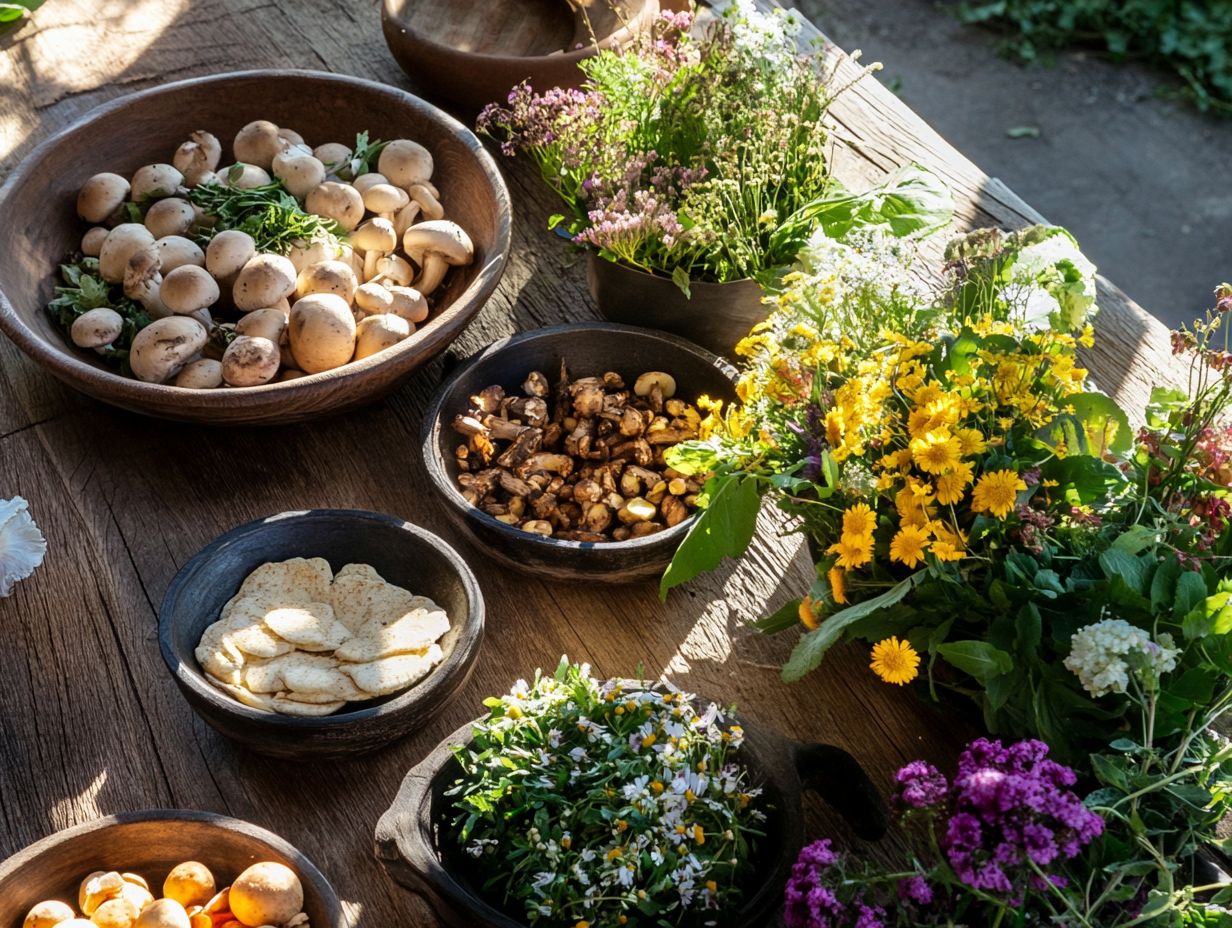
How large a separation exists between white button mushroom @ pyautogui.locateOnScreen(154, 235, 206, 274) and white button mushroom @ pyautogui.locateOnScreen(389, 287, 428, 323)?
0.29m

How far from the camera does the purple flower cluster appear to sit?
941 mm

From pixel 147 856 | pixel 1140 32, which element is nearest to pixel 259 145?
pixel 147 856

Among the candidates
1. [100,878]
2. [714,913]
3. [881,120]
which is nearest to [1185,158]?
[881,120]

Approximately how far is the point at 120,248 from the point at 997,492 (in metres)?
1.26

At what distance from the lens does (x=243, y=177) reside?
1.83 m

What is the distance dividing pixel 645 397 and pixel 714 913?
765 mm

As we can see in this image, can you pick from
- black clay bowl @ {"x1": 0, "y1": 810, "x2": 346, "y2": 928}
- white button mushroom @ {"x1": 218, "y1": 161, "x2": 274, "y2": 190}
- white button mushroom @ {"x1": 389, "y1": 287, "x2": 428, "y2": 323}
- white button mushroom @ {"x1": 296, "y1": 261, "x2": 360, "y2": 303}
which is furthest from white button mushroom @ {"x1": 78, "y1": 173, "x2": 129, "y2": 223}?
black clay bowl @ {"x1": 0, "y1": 810, "x2": 346, "y2": 928}

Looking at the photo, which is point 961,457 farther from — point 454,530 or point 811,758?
point 454,530

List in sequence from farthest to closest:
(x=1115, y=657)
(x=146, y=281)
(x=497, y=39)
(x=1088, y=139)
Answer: (x=1088, y=139), (x=497, y=39), (x=146, y=281), (x=1115, y=657)

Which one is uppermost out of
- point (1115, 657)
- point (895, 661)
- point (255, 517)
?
point (1115, 657)

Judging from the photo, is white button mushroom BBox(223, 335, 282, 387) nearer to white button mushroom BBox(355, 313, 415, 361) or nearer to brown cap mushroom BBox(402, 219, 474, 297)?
white button mushroom BBox(355, 313, 415, 361)

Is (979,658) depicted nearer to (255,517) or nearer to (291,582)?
(291,582)

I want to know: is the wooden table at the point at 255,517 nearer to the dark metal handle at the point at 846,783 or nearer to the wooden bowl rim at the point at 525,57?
the dark metal handle at the point at 846,783

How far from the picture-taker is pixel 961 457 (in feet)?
4.00
